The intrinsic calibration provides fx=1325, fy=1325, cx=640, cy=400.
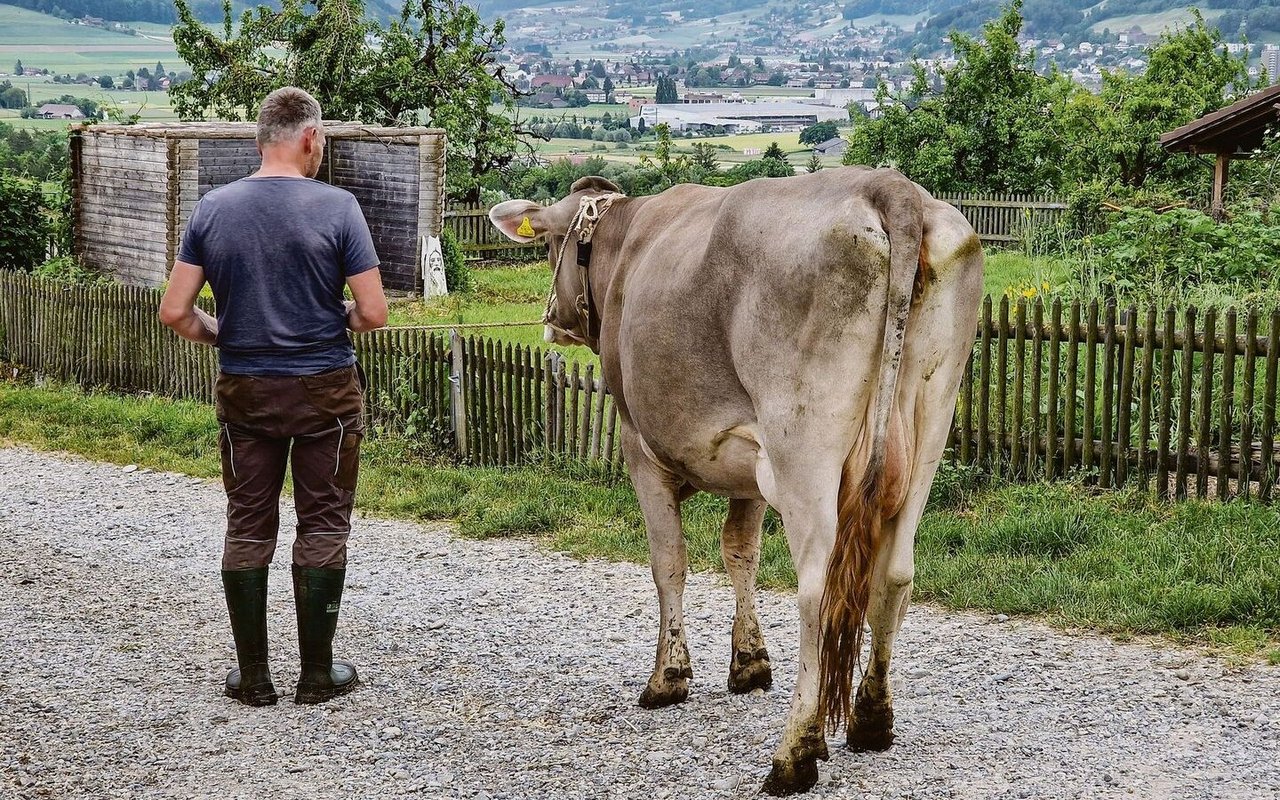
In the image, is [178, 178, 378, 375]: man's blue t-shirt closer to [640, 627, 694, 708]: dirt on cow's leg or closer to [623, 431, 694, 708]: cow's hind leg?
[623, 431, 694, 708]: cow's hind leg

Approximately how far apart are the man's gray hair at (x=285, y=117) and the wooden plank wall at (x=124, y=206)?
49.4 ft

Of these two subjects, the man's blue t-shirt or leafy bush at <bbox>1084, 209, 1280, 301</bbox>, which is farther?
leafy bush at <bbox>1084, 209, 1280, 301</bbox>

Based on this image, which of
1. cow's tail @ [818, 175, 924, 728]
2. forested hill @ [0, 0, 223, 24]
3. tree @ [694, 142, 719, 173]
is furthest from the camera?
forested hill @ [0, 0, 223, 24]

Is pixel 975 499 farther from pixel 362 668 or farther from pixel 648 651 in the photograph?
pixel 362 668

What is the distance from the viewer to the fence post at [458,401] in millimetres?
10945

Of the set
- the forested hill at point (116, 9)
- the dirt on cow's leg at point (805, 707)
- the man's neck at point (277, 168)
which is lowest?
the dirt on cow's leg at point (805, 707)

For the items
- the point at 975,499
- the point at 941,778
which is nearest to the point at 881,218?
the point at 941,778

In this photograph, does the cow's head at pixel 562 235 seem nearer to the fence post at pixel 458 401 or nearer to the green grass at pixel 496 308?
the fence post at pixel 458 401

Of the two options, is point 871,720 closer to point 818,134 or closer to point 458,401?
point 458,401

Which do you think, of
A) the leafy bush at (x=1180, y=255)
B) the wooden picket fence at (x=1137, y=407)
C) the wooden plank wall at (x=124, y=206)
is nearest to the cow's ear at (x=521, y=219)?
the wooden picket fence at (x=1137, y=407)

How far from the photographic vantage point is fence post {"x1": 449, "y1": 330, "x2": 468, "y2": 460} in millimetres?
10945

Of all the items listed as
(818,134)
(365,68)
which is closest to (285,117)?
(365,68)

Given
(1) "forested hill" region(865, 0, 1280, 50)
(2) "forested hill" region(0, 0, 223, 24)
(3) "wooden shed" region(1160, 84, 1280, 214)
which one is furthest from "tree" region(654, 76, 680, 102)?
(2) "forested hill" region(0, 0, 223, 24)

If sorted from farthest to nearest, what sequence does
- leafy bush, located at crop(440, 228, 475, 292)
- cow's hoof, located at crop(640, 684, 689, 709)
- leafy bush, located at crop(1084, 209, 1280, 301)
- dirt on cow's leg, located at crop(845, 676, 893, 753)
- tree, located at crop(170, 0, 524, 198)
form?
tree, located at crop(170, 0, 524, 198), leafy bush, located at crop(440, 228, 475, 292), leafy bush, located at crop(1084, 209, 1280, 301), cow's hoof, located at crop(640, 684, 689, 709), dirt on cow's leg, located at crop(845, 676, 893, 753)
